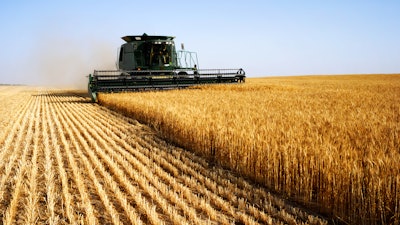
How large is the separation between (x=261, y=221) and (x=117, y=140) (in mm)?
4706

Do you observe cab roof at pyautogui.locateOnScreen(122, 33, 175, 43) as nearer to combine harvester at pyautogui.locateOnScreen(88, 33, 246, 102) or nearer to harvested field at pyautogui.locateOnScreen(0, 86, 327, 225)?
combine harvester at pyautogui.locateOnScreen(88, 33, 246, 102)

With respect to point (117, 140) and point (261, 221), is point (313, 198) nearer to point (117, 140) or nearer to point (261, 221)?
point (261, 221)

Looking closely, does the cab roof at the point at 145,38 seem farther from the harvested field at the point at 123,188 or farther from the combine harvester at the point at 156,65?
the harvested field at the point at 123,188

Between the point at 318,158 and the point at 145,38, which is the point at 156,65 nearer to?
the point at 145,38

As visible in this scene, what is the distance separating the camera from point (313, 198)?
4.18m

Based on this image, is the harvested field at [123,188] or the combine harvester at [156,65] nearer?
the harvested field at [123,188]

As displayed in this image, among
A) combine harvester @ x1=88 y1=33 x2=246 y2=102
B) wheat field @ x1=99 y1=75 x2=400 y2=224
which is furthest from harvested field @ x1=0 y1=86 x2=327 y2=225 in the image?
combine harvester @ x1=88 y1=33 x2=246 y2=102

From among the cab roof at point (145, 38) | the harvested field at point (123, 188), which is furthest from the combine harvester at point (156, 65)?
the harvested field at point (123, 188)

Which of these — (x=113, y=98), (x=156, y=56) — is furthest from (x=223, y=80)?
(x=113, y=98)

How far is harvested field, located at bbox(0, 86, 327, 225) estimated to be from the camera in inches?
148

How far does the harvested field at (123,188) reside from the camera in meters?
3.76

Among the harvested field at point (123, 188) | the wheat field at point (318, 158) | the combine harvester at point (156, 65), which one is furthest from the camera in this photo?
the combine harvester at point (156, 65)

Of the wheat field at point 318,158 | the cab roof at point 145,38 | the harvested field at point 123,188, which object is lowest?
the harvested field at point 123,188

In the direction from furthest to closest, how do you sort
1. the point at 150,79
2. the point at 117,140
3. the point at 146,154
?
the point at 150,79 → the point at 117,140 → the point at 146,154
